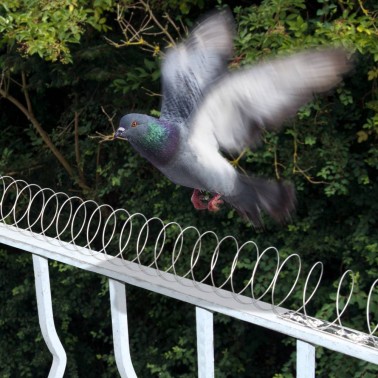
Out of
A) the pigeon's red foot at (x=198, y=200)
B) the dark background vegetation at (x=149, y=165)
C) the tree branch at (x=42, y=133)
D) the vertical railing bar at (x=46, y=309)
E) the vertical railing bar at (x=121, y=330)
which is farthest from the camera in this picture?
the tree branch at (x=42, y=133)

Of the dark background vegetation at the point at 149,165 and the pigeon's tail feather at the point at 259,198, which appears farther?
the dark background vegetation at the point at 149,165

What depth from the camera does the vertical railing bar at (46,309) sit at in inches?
73.8

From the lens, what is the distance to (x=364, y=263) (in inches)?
148

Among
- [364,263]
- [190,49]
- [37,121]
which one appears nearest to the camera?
[190,49]

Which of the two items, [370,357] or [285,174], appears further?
[285,174]

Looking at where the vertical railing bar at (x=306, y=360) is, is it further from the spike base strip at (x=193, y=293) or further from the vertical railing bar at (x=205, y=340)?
the vertical railing bar at (x=205, y=340)

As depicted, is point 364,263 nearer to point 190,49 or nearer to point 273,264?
point 273,264

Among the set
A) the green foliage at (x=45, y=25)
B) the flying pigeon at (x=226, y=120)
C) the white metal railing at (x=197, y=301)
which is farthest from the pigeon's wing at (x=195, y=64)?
the green foliage at (x=45, y=25)

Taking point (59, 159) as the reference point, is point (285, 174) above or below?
below

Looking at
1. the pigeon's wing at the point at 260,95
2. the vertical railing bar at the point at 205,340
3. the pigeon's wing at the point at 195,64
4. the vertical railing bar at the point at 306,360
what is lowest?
the vertical railing bar at the point at 306,360

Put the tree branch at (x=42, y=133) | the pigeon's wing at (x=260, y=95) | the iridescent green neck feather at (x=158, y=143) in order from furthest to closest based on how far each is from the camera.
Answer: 1. the tree branch at (x=42, y=133)
2. the iridescent green neck feather at (x=158, y=143)
3. the pigeon's wing at (x=260, y=95)

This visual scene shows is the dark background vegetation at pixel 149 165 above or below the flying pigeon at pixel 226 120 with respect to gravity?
above

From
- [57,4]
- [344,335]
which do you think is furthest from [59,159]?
[344,335]

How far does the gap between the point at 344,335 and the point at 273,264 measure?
8.53ft
